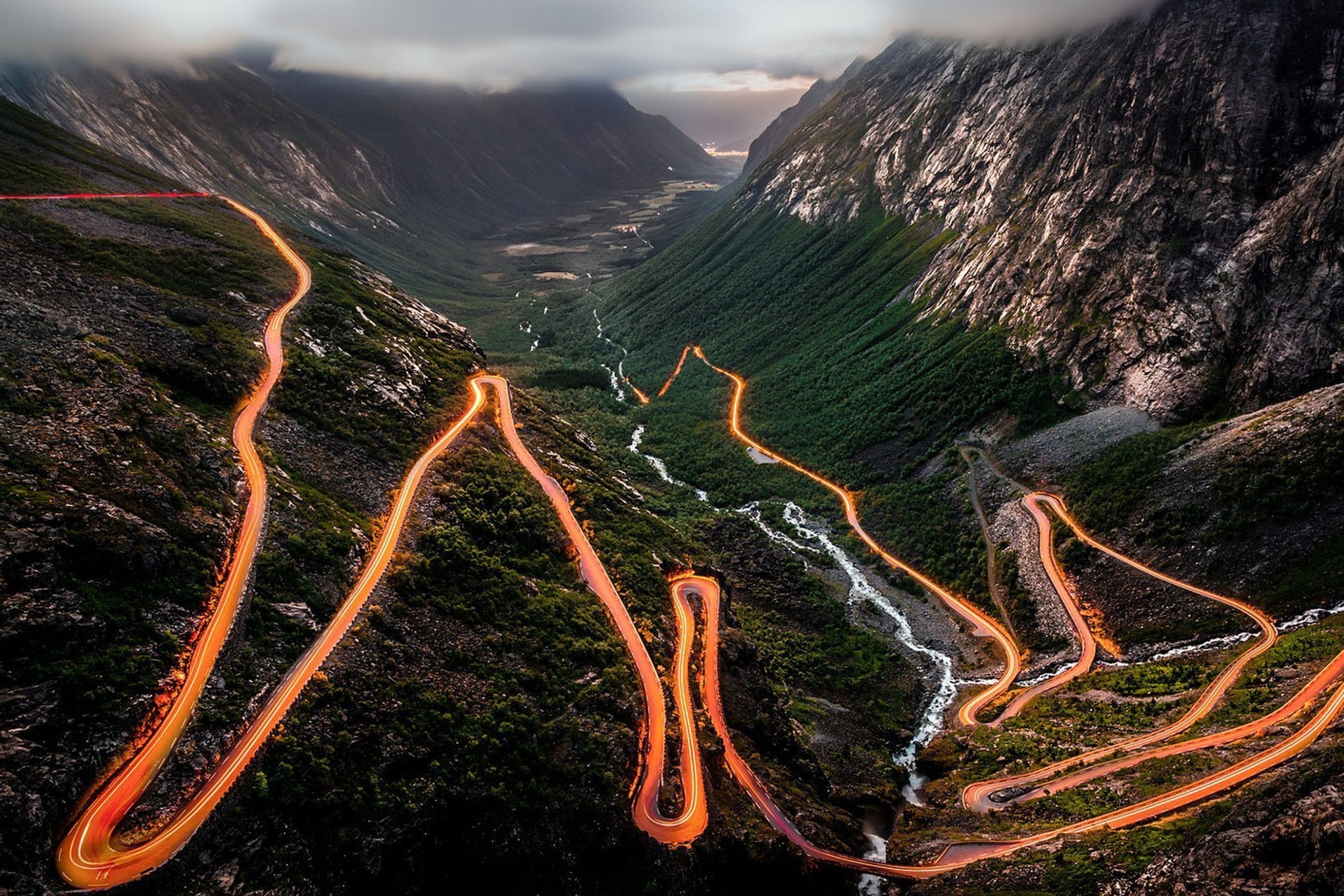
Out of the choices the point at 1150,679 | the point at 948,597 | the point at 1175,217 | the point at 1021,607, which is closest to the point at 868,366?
the point at 1175,217

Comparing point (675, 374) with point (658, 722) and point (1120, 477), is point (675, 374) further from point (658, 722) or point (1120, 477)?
point (658, 722)

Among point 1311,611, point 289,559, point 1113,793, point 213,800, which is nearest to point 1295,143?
point 1311,611

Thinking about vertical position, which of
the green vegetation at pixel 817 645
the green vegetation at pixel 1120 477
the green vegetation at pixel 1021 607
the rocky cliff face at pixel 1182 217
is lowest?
the green vegetation at pixel 817 645

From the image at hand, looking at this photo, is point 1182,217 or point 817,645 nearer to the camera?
point 817,645

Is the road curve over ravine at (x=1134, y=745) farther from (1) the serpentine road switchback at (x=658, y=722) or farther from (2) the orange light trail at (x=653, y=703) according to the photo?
(2) the orange light trail at (x=653, y=703)

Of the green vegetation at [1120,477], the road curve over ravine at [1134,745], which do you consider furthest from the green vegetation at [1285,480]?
the road curve over ravine at [1134,745]

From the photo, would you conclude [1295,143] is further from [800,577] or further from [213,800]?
[213,800]
